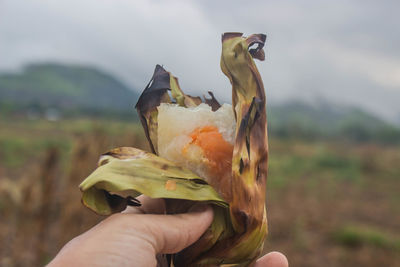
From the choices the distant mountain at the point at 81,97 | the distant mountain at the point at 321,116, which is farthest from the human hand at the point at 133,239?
the distant mountain at the point at 321,116

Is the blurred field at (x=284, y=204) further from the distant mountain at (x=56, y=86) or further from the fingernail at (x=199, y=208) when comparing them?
the distant mountain at (x=56, y=86)

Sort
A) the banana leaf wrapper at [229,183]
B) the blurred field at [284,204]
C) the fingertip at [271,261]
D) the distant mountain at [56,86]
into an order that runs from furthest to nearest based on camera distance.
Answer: the distant mountain at [56,86] < the blurred field at [284,204] < the fingertip at [271,261] < the banana leaf wrapper at [229,183]

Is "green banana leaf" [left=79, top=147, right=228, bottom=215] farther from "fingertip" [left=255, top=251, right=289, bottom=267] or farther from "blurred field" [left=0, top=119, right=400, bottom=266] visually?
"blurred field" [left=0, top=119, right=400, bottom=266]

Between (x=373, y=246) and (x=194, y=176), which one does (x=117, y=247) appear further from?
(x=373, y=246)

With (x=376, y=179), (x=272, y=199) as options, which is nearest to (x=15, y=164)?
(x=272, y=199)

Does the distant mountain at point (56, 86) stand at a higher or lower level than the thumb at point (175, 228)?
higher

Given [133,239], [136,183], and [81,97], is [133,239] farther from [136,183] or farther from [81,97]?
[81,97]
